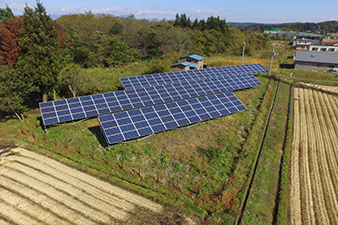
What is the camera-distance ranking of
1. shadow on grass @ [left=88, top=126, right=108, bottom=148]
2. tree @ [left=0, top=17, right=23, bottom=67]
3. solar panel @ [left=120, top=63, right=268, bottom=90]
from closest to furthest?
shadow on grass @ [left=88, top=126, right=108, bottom=148] < tree @ [left=0, top=17, right=23, bottom=67] < solar panel @ [left=120, top=63, right=268, bottom=90]

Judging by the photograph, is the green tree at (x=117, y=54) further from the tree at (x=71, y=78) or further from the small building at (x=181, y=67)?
the tree at (x=71, y=78)

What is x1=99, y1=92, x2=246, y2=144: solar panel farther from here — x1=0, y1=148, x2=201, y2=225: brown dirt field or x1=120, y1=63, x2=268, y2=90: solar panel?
x1=120, y1=63, x2=268, y2=90: solar panel

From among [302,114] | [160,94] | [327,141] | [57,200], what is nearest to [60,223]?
[57,200]

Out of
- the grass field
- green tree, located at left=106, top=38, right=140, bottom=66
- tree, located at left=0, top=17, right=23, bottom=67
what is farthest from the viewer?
green tree, located at left=106, top=38, right=140, bottom=66

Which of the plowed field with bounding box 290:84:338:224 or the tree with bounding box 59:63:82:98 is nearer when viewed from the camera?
the plowed field with bounding box 290:84:338:224

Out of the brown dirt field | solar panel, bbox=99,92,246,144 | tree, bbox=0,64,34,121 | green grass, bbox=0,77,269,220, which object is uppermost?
tree, bbox=0,64,34,121

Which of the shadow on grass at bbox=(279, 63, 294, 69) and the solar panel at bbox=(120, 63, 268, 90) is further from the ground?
the shadow on grass at bbox=(279, 63, 294, 69)

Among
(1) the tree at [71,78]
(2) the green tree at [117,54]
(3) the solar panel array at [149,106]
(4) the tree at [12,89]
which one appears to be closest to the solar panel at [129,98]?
(3) the solar panel array at [149,106]

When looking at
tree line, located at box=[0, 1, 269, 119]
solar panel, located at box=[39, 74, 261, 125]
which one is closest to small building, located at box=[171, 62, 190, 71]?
tree line, located at box=[0, 1, 269, 119]

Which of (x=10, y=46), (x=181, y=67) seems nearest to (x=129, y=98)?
(x=10, y=46)
